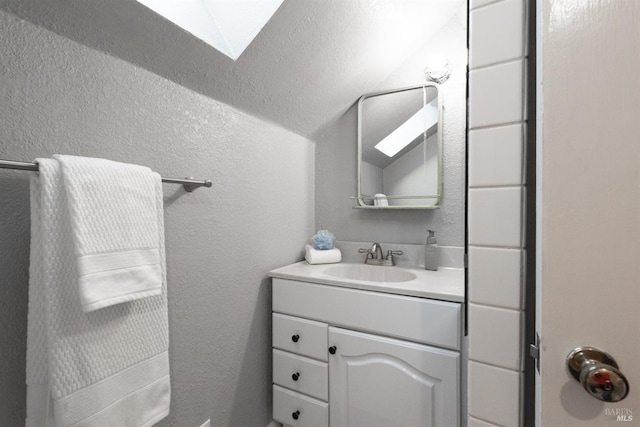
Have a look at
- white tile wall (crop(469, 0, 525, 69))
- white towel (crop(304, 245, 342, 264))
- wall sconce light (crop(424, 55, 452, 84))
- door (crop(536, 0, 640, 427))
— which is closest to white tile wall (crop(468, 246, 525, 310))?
door (crop(536, 0, 640, 427))

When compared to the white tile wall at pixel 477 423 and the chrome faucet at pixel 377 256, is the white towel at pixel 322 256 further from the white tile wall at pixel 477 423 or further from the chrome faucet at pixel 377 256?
the white tile wall at pixel 477 423

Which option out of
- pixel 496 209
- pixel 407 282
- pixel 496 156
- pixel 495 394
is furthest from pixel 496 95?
A: pixel 407 282

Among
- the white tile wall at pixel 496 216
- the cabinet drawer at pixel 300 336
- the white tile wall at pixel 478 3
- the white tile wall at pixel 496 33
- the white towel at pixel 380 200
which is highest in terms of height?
the white tile wall at pixel 478 3

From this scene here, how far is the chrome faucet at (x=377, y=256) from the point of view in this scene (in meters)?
1.47

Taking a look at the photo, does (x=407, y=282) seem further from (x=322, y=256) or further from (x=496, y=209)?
(x=496, y=209)

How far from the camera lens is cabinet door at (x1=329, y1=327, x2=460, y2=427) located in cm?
93

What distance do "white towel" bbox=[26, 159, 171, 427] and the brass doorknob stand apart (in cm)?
90

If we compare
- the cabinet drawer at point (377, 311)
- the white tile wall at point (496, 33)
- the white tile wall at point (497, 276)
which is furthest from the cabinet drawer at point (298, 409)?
the white tile wall at point (496, 33)

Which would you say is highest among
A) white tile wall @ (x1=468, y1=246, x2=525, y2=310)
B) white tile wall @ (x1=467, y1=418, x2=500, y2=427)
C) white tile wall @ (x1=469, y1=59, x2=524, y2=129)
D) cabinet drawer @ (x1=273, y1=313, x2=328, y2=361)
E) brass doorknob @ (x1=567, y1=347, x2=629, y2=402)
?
white tile wall @ (x1=469, y1=59, x2=524, y2=129)

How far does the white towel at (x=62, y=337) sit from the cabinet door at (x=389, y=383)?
0.74 metres

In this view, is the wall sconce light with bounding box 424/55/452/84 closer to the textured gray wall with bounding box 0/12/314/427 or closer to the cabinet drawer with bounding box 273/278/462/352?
the textured gray wall with bounding box 0/12/314/427

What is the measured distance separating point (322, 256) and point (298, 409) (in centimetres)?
71

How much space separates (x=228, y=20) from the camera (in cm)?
97

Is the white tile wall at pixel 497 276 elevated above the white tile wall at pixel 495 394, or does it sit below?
above
